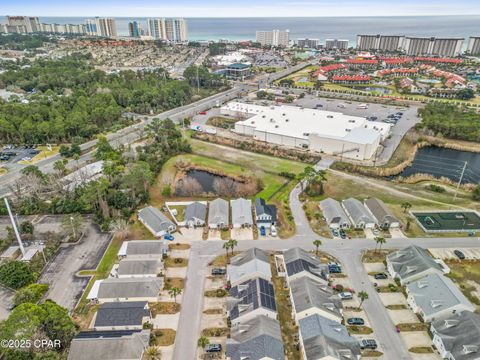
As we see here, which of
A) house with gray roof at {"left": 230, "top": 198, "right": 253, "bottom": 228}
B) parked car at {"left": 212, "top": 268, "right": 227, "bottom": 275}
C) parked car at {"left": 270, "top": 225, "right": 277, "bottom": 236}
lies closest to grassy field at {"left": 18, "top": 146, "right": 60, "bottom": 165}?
house with gray roof at {"left": 230, "top": 198, "right": 253, "bottom": 228}

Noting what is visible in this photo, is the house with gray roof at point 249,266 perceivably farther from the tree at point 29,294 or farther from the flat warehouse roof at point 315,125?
the flat warehouse roof at point 315,125

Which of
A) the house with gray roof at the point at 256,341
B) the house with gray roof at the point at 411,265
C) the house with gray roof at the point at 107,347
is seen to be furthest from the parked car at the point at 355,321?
the house with gray roof at the point at 107,347

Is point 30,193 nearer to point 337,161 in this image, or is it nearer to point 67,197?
point 67,197

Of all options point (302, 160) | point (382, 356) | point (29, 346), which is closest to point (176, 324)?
point (29, 346)

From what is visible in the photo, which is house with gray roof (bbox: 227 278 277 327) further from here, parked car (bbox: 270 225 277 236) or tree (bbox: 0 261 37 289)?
tree (bbox: 0 261 37 289)

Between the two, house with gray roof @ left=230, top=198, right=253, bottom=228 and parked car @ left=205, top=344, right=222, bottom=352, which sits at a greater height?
house with gray roof @ left=230, top=198, right=253, bottom=228

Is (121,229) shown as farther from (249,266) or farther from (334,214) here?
(334,214)
